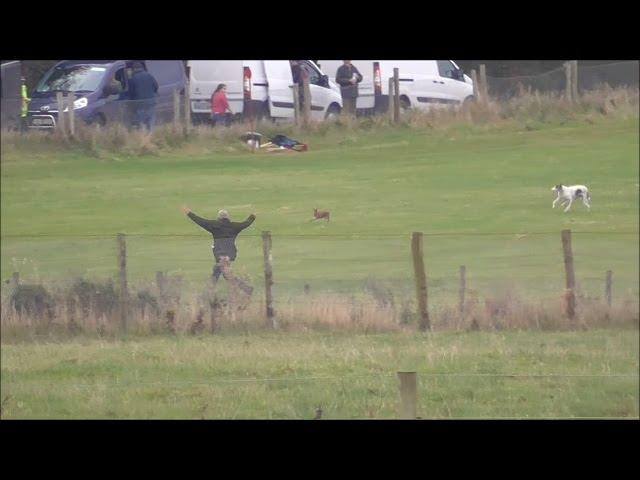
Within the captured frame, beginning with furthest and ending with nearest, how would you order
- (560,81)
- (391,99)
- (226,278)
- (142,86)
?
(560,81)
(391,99)
(142,86)
(226,278)

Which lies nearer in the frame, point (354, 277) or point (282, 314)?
point (282, 314)

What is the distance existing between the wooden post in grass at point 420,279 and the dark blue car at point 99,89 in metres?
3.36

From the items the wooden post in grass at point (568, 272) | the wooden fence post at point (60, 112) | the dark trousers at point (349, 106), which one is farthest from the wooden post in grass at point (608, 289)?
the wooden fence post at point (60, 112)

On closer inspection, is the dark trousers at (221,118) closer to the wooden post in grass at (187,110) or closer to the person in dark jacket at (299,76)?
the wooden post in grass at (187,110)

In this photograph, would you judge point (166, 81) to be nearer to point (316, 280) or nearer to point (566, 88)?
point (316, 280)

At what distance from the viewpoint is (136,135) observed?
14914mm

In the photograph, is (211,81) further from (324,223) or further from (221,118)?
(324,223)

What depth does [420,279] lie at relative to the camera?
45.8ft

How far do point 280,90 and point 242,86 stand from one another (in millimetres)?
496

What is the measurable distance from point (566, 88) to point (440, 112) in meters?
1.87

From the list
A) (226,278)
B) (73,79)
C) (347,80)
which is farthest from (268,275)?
(73,79)

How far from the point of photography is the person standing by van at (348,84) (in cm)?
1412

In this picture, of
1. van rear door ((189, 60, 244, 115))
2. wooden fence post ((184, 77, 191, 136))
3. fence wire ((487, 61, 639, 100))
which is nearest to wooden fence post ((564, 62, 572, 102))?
fence wire ((487, 61, 639, 100))

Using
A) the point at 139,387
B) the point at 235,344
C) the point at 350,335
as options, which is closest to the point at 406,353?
the point at 350,335
